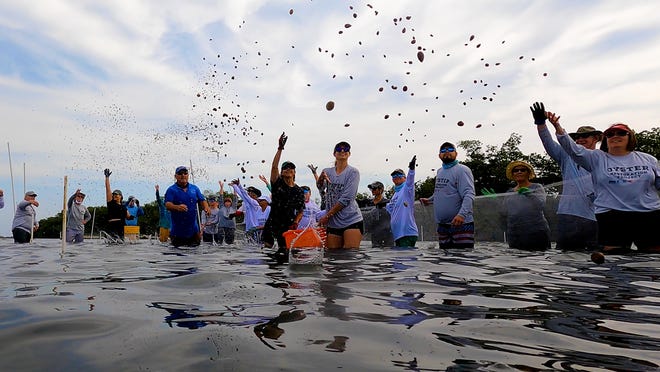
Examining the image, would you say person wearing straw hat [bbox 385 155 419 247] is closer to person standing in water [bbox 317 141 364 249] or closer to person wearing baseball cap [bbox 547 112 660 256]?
person standing in water [bbox 317 141 364 249]

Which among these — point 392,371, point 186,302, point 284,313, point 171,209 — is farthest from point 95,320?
point 171,209

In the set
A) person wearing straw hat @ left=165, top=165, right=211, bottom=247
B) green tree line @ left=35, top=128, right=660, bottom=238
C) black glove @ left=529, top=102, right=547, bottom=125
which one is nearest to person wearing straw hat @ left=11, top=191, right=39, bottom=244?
person wearing straw hat @ left=165, top=165, right=211, bottom=247

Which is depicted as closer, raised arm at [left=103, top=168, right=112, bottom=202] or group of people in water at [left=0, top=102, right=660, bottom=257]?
group of people in water at [left=0, top=102, right=660, bottom=257]

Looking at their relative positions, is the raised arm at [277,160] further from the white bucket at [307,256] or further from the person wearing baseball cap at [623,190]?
the person wearing baseball cap at [623,190]

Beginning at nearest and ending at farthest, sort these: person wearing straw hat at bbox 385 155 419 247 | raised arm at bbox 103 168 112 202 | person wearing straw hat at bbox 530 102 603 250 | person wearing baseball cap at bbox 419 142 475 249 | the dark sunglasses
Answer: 1. the dark sunglasses
2. person wearing straw hat at bbox 530 102 603 250
3. person wearing baseball cap at bbox 419 142 475 249
4. person wearing straw hat at bbox 385 155 419 247
5. raised arm at bbox 103 168 112 202

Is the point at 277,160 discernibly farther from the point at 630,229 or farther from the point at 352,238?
the point at 630,229

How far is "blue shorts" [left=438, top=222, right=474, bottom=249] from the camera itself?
7.02 metres

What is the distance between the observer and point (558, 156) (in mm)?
6469

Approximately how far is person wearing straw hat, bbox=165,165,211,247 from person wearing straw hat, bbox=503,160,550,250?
5058 mm

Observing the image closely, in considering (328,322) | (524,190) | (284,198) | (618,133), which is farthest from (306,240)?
(524,190)

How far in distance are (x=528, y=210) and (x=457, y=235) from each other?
122cm

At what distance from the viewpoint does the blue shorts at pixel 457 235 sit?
7018 millimetres

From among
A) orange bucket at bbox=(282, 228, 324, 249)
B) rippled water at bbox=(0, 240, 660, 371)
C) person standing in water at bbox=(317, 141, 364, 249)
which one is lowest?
rippled water at bbox=(0, 240, 660, 371)

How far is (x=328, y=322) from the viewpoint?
2258mm
